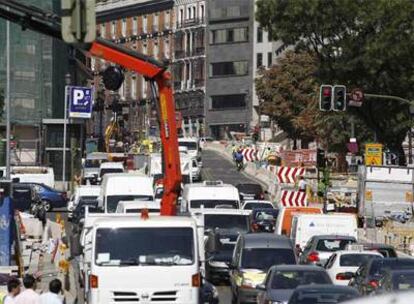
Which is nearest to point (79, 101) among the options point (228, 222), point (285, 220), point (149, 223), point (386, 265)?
point (285, 220)

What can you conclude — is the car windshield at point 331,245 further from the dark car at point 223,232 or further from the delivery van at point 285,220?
the delivery van at point 285,220

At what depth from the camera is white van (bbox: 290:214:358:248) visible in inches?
1524

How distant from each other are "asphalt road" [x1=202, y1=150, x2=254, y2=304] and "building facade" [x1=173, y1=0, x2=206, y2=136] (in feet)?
88.2

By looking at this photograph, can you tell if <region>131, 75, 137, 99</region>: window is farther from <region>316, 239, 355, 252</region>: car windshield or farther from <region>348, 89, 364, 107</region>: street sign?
<region>316, 239, 355, 252</region>: car windshield

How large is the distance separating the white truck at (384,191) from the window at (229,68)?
319ft

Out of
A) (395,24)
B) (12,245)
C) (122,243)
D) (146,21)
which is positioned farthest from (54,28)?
(146,21)

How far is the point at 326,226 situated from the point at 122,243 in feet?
58.3

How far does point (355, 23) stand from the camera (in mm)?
67375

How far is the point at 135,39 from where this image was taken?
168 m

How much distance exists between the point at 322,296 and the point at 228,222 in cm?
1897

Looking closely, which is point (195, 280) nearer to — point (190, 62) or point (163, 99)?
point (163, 99)

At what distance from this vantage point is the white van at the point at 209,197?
144 feet

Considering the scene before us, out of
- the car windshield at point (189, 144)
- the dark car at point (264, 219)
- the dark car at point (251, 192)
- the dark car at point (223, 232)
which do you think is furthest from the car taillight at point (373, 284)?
the car windshield at point (189, 144)

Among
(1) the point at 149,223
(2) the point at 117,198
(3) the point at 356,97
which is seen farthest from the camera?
(3) the point at 356,97
